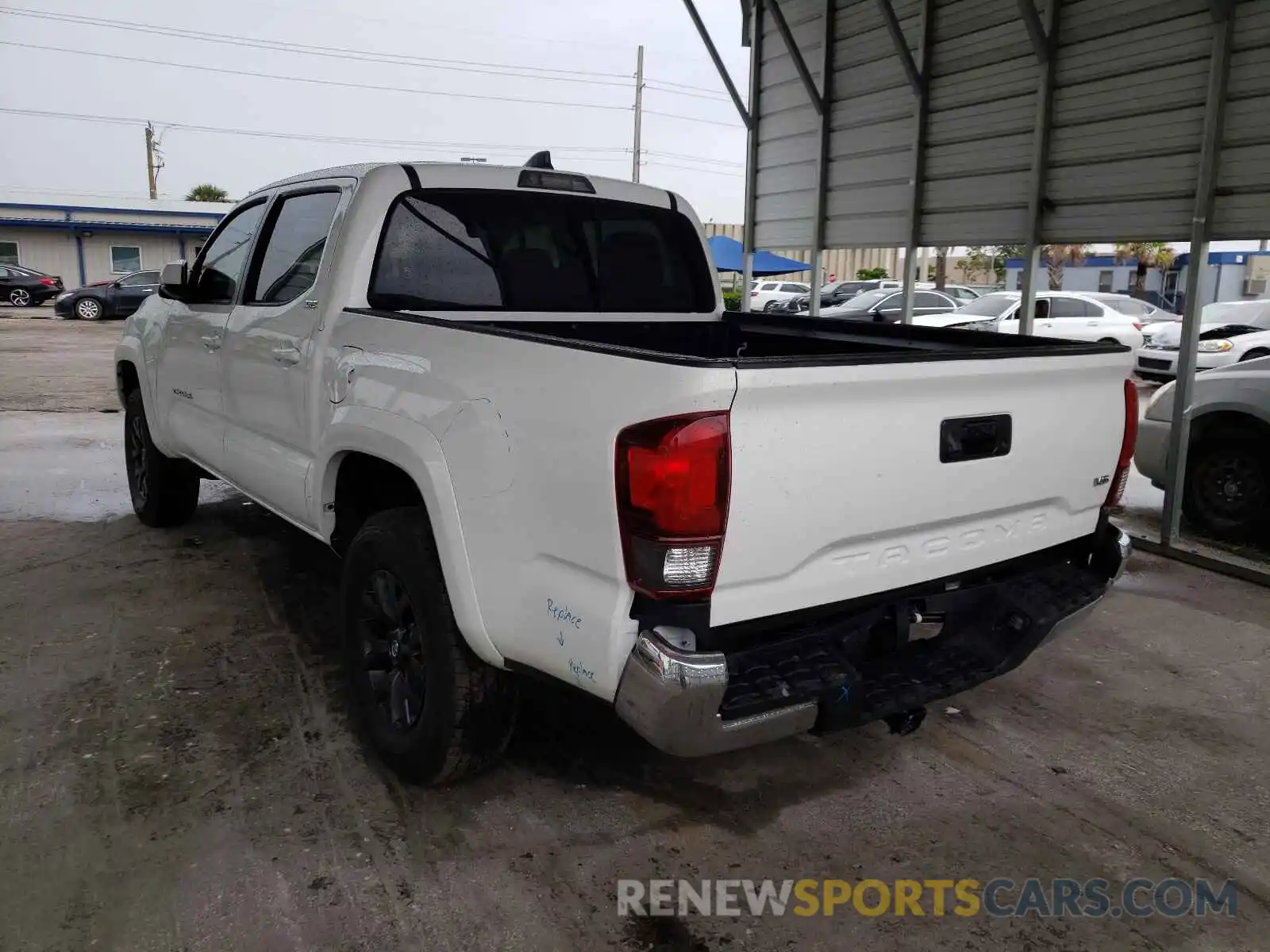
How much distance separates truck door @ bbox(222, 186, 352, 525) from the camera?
12.5 feet

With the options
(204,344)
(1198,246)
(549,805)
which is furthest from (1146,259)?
(549,805)

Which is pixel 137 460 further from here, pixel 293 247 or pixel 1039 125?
pixel 1039 125

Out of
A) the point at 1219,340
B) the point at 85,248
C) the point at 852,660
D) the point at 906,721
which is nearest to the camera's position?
the point at 852,660

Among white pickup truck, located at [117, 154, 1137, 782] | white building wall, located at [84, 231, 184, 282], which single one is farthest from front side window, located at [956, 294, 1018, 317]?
white building wall, located at [84, 231, 184, 282]

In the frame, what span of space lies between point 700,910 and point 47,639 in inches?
132

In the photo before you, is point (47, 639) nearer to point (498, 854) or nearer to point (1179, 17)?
point (498, 854)

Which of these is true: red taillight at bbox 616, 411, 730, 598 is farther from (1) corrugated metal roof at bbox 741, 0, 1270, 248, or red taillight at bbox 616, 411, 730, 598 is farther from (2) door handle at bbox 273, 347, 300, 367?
(1) corrugated metal roof at bbox 741, 0, 1270, 248

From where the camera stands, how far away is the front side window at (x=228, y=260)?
4648mm

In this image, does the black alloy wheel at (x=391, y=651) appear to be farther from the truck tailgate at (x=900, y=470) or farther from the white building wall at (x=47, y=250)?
the white building wall at (x=47, y=250)

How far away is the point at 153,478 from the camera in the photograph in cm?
606

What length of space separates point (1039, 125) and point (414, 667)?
5643mm

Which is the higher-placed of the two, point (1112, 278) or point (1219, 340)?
point (1112, 278)

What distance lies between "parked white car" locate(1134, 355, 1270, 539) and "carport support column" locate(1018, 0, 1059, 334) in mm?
1104

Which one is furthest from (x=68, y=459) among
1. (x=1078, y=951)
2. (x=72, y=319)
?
(x=72, y=319)
